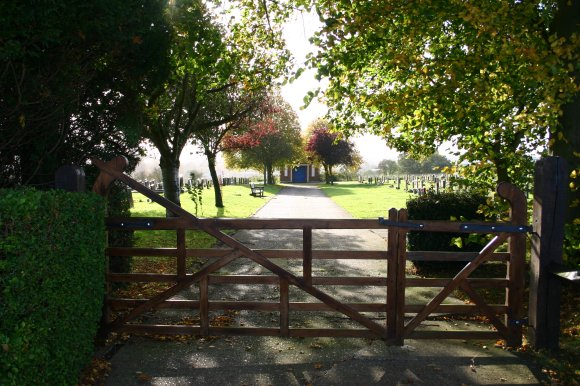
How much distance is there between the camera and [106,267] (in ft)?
19.7

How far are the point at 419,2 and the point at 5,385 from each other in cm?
768

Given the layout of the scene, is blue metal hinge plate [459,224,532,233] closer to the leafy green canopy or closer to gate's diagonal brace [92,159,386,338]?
gate's diagonal brace [92,159,386,338]

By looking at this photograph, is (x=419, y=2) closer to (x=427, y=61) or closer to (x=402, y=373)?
(x=427, y=61)

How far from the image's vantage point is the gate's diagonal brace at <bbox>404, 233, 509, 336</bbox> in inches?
223

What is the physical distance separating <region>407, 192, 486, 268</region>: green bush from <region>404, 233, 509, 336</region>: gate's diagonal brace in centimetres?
407

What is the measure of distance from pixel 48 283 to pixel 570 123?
324 inches

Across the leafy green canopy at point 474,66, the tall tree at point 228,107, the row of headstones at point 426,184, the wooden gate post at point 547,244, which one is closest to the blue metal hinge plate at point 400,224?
the wooden gate post at point 547,244

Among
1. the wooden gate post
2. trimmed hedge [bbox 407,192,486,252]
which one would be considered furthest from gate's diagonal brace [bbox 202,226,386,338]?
trimmed hedge [bbox 407,192,486,252]

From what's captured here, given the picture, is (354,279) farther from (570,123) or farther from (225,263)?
(570,123)

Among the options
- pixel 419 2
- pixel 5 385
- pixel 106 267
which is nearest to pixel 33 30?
pixel 106 267

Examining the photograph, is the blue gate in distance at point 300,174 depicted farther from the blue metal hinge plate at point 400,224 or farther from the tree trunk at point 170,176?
the blue metal hinge plate at point 400,224

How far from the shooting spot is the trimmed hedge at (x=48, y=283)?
3.34m

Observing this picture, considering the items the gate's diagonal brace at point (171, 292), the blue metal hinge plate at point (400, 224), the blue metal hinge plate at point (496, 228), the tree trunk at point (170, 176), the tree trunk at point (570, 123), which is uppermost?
the tree trunk at point (570, 123)

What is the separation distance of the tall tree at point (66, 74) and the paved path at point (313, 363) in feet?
9.30
